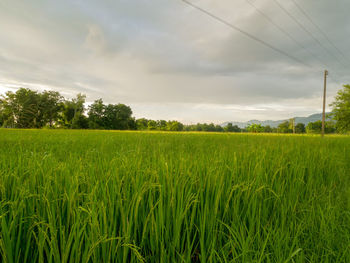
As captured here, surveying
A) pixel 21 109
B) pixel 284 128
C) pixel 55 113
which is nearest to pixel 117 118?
pixel 55 113

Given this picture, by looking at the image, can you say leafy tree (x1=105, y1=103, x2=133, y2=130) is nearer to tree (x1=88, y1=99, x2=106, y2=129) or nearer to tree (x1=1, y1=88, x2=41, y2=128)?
tree (x1=88, y1=99, x2=106, y2=129)

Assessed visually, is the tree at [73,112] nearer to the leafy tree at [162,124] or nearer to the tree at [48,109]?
the tree at [48,109]

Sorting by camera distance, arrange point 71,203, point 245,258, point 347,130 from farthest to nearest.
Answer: point 347,130
point 71,203
point 245,258

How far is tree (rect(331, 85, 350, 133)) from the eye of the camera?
39625 millimetres

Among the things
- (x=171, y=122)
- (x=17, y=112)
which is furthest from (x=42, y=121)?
(x=171, y=122)

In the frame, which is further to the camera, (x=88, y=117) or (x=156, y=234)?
(x=88, y=117)

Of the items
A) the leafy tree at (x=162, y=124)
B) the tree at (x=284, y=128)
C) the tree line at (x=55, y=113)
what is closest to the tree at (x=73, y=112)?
the tree line at (x=55, y=113)

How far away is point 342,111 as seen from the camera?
40.3 metres

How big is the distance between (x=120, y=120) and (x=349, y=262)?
71.2 m

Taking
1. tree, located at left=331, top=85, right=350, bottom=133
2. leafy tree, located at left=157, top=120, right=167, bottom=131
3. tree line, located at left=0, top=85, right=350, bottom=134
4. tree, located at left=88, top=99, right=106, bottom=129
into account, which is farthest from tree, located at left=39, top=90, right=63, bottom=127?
tree, located at left=331, top=85, right=350, bottom=133

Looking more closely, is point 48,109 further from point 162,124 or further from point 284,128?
point 284,128

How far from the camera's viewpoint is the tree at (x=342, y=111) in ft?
130

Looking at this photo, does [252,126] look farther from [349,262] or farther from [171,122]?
[349,262]

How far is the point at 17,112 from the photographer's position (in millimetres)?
66562
